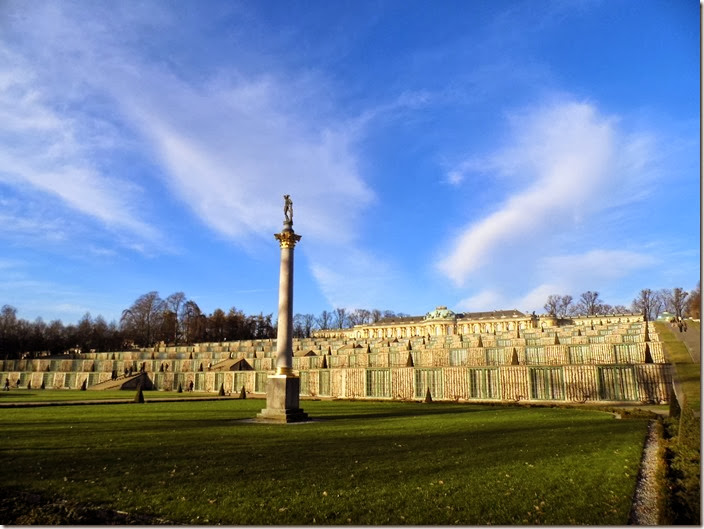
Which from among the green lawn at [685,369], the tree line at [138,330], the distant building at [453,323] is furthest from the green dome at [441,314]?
the green lawn at [685,369]

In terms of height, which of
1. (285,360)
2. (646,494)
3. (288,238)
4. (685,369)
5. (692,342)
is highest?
(288,238)

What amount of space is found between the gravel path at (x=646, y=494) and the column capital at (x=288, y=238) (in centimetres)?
1643

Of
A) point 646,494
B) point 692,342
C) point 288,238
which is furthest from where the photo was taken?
point 692,342

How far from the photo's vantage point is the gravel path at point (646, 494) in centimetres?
712

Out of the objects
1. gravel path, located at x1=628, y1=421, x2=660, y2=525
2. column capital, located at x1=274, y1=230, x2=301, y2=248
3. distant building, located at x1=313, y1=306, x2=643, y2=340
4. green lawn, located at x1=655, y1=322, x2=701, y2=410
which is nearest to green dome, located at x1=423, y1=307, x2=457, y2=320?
distant building, located at x1=313, y1=306, x2=643, y2=340

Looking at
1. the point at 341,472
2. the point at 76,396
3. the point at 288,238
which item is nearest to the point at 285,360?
the point at 288,238

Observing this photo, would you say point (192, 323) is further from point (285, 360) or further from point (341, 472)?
point (341, 472)

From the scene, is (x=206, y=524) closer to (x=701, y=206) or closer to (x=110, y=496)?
(x=110, y=496)

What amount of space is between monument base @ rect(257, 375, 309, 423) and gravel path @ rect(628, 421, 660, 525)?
549 inches

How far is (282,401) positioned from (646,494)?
16.2 metres

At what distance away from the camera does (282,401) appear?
22.1m

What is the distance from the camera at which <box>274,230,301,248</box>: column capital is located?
23.8 meters

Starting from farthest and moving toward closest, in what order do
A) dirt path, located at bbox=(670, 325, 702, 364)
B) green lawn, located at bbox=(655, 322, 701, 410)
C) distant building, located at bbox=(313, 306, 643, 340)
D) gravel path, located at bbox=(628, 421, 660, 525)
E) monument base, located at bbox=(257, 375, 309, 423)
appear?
1. distant building, located at bbox=(313, 306, 643, 340)
2. dirt path, located at bbox=(670, 325, 702, 364)
3. green lawn, located at bbox=(655, 322, 701, 410)
4. monument base, located at bbox=(257, 375, 309, 423)
5. gravel path, located at bbox=(628, 421, 660, 525)

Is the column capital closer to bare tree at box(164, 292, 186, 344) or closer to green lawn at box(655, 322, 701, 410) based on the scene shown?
green lawn at box(655, 322, 701, 410)
